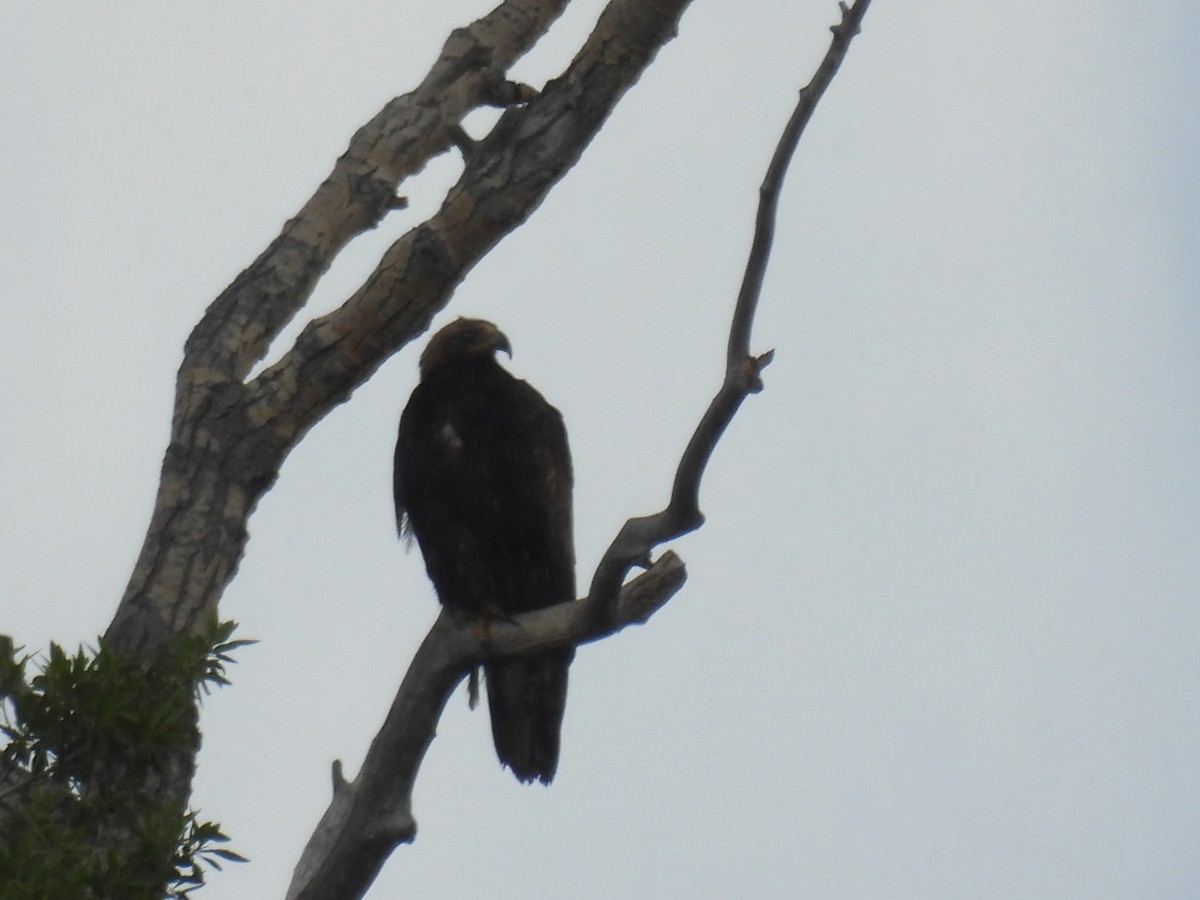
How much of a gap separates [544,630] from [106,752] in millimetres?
1025

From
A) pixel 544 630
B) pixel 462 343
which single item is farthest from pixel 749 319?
pixel 462 343

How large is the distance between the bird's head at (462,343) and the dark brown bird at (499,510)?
0.79 ft

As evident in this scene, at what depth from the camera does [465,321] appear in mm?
5750

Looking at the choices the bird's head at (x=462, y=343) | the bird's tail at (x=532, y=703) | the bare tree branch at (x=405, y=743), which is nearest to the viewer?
the bare tree branch at (x=405, y=743)

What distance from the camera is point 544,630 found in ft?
12.3

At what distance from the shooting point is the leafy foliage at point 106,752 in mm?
3066

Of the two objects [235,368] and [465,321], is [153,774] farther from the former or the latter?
[465,321]

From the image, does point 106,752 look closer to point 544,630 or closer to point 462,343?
point 544,630

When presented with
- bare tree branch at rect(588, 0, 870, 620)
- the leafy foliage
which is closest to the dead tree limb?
bare tree branch at rect(588, 0, 870, 620)

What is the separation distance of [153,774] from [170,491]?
101 centimetres

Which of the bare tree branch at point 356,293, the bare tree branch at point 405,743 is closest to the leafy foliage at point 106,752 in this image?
the bare tree branch at point 405,743

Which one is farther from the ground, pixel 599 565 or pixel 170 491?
pixel 170 491

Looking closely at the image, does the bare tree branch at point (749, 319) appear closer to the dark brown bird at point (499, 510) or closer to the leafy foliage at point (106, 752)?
the leafy foliage at point (106, 752)

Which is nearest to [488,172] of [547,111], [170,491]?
[547,111]
